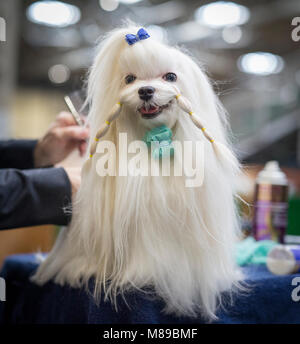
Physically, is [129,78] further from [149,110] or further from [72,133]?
[72,133]

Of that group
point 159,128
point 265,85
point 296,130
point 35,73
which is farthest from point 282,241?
point 35,73

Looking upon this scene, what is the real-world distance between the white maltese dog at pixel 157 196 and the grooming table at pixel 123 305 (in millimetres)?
21

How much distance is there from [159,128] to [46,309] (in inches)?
16.8

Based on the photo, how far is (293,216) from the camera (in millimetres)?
1326

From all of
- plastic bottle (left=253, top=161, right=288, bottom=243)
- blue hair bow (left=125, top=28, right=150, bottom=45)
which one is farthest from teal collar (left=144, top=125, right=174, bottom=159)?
plastic bottle (left=253, top=161, right=288, bottom=243)

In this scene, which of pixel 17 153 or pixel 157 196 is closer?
pixel 157 196

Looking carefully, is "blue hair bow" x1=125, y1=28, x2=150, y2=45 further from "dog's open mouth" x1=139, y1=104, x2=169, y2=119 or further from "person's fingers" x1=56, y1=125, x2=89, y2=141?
"person's fingers" x1=56, y1=125, x2=89, y2=141

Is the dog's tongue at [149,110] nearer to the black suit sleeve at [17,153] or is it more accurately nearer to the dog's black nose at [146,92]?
the dog's black nose at [146,92]

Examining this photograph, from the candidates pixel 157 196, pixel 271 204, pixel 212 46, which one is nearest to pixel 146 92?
pixel 157 196

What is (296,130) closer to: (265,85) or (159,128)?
(265,85)

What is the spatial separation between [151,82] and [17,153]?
1.77ft

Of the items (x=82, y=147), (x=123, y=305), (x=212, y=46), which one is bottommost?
(x=123, y=305)

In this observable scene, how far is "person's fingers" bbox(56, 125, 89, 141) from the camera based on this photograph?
874 millimetres

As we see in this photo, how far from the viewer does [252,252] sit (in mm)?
890
